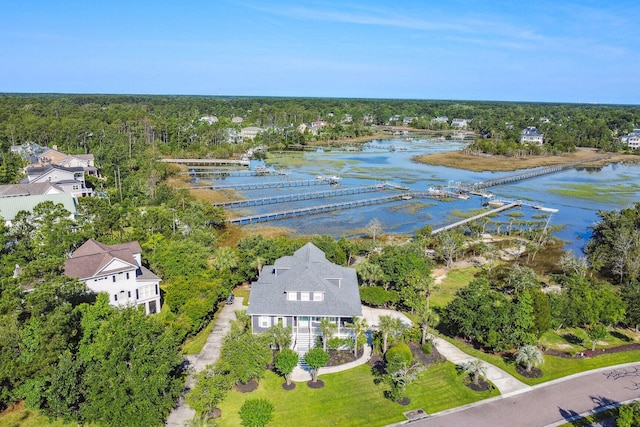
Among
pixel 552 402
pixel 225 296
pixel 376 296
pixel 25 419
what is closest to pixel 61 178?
pixel 225 296

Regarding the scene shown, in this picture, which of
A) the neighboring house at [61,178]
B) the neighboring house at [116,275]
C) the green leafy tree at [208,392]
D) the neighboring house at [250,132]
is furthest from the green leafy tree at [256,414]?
the neighboring house at [250,132]

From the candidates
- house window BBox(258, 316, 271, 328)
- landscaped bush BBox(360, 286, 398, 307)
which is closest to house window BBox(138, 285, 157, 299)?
house window BBox(258, 316, 271, 328)

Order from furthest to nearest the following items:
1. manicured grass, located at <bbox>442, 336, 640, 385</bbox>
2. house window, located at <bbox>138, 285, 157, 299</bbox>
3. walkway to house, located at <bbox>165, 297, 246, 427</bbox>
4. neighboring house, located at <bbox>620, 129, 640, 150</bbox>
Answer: neighboring house, located at <bbox>620, 129, 640, 150</bbox>
house window, located at <bbox>138, 285, 157, 299</bbox>
manicured grass, located at <bbox>442, 336, 640, 385</bbox>
walkway to house, located at <bbox>165, 297, 246, 427</bbox>

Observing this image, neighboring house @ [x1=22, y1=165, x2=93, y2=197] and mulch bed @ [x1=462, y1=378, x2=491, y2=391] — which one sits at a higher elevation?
neighboring house @ [x1=22, y1=165, x2=93, y2=197]

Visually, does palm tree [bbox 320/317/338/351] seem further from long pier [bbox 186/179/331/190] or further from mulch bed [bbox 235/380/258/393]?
long pier [bbox 186/179/331/190]

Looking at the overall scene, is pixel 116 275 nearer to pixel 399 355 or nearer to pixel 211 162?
pixel 399 355

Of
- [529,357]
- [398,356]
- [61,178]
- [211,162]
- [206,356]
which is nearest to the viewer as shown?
[398,356]
